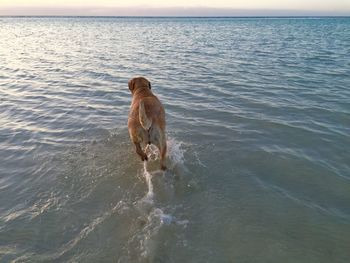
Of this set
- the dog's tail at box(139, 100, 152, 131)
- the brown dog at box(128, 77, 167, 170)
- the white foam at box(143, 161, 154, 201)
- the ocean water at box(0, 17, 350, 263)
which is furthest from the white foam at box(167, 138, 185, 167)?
the dog's tail at box(139, 100, 152, 131)

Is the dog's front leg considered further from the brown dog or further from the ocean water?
the ocean water

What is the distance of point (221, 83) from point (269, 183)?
8.03 meters

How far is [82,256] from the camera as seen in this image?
439cm

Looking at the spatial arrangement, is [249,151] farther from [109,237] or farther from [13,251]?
[13,251]

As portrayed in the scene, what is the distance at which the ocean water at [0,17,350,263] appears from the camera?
4.59 m

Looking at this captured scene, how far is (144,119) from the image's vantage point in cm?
593

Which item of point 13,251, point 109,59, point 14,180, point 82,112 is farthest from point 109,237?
point 109,59

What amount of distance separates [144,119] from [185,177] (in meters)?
1.46

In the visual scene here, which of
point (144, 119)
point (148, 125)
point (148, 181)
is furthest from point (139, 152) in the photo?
point (144, 119)

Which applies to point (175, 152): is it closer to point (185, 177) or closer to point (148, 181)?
point (185, 177)

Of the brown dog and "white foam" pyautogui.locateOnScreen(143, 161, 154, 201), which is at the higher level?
the brown dog

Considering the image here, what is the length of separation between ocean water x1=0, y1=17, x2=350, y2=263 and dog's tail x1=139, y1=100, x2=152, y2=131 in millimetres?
1122

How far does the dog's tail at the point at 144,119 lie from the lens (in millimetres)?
5887

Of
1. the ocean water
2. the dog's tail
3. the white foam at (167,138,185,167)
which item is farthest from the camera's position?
the white foam at (167,138,185,167)
